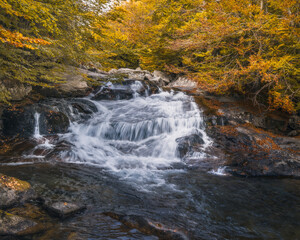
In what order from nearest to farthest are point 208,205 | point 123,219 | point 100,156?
point 123,219 < point 208,205 < point 100,156

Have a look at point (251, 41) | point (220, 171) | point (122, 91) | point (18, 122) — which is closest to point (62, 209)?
point (220, 171)

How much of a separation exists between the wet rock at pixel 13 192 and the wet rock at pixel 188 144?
4627mm

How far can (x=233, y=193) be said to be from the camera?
5035mm

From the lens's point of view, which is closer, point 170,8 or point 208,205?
point 208,205

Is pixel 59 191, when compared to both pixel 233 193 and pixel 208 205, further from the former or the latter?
pixel 233 193

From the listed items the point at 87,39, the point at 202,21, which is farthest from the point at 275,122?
the point at 87,39

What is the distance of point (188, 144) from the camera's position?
24.9 ft

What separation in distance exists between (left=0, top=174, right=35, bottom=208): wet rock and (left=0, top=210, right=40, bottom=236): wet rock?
408 millimetres

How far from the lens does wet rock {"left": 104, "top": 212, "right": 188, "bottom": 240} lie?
3111mm

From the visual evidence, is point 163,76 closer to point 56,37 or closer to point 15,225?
point 56,37

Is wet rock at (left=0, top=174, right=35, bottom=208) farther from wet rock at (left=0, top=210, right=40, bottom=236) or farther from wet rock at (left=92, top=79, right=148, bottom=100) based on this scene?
wet rock at (left=92, top=79, right=148, bottom=100)

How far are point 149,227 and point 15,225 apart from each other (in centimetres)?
183

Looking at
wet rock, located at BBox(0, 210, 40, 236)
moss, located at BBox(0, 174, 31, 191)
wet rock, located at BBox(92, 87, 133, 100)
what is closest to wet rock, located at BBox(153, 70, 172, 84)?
wet rock, located at BBox(92, 87, 133, 100)

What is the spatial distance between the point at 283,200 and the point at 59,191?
4.80 metres
